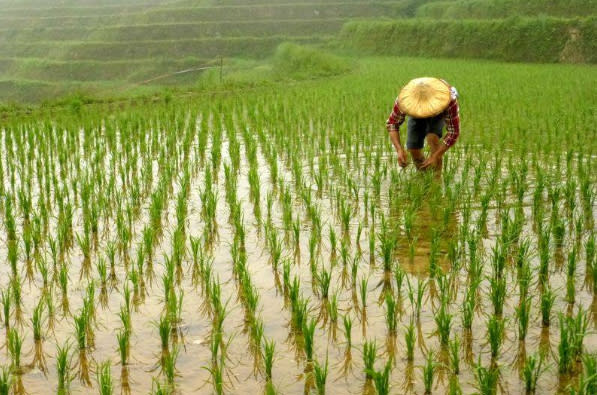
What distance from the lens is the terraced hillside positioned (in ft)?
97.7

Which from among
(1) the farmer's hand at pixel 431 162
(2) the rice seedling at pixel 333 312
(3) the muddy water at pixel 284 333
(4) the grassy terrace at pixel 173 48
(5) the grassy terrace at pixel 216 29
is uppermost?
(5) the grassy terrace at pixel 216 29

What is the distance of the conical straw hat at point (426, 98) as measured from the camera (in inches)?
186

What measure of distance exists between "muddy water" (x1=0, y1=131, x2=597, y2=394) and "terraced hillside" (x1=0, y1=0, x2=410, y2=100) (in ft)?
78.8

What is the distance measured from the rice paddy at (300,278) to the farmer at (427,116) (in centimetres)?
21

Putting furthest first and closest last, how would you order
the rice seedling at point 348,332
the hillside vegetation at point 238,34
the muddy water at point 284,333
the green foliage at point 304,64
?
the hillside vegetation at point 238,34
the green foliage at point 304,64
the rice seedling at point 348,332
the muddy water at point 284,333

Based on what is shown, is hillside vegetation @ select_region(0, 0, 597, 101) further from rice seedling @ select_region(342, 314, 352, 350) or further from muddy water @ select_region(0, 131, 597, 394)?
rice seedling @ select_region(342, 314, 352, 350)

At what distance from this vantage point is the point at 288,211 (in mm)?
4160

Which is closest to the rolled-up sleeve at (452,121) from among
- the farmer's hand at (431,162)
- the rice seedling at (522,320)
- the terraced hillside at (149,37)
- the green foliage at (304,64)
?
the farmer's hand at (431,162)

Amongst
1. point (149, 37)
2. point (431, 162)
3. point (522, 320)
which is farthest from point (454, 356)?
point (149, 37)

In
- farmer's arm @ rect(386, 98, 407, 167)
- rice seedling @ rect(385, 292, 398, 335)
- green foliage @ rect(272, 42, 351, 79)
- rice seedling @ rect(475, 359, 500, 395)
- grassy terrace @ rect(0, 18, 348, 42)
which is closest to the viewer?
rice seedling @ rect(475, 359, 500, 395)

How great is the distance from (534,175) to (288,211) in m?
2.17

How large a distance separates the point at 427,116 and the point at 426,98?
0.12 metres

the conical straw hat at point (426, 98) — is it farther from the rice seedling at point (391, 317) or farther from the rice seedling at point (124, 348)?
the rice seedling at point (124, 348)

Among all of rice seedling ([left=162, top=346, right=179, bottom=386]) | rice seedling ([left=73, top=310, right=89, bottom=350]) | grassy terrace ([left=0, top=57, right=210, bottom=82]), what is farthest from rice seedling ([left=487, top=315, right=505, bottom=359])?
grassy terrace ([left=0, top=57, right=210, bottom=82])
